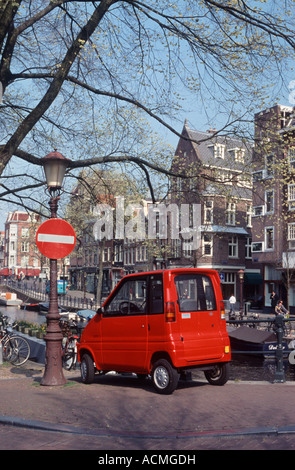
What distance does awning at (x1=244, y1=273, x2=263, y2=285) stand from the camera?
2125 inches

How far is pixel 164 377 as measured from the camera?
28.2 ft

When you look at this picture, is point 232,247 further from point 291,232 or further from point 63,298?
point 63,298

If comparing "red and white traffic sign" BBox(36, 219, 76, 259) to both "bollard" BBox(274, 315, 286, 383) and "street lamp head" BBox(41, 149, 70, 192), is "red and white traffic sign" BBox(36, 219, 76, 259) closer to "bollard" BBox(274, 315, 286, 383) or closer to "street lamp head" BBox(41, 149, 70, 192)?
"street lamp head" BBox(41, 149, 70, 192)

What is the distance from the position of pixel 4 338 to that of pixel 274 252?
35.0 meters

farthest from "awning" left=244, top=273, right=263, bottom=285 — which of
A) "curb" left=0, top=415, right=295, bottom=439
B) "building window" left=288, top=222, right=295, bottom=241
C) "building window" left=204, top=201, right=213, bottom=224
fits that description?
"curb" left=0, top=415, right=295, bottom=439

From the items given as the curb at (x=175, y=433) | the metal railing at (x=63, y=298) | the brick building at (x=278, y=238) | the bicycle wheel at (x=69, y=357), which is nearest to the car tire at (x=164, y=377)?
the curb at (x=175, y=433)

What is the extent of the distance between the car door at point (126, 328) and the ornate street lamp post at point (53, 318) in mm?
791

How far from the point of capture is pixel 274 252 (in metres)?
46.4

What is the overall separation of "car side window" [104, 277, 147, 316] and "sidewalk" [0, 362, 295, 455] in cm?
126

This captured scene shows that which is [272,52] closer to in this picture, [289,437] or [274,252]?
[289,437]

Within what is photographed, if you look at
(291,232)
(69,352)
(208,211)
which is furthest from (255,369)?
(291,232)

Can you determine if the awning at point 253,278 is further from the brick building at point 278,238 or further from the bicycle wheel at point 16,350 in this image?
the bicycle wheel at point 16,350

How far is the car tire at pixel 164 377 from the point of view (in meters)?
8.45

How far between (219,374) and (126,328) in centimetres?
173
